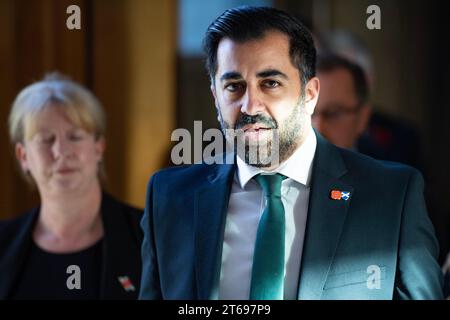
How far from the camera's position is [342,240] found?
1.62 metres

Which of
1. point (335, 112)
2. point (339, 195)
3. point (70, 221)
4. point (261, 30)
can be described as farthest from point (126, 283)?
point (335, 112)

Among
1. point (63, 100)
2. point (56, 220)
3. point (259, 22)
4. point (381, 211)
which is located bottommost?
point (56, 220)

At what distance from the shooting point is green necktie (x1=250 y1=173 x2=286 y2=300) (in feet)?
5.24

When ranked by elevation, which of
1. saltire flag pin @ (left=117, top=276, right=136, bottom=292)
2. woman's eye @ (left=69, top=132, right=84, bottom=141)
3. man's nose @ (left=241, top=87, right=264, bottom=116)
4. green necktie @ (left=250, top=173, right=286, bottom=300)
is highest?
man's nose @ (left=241, top=87, right=264, bottom=116)

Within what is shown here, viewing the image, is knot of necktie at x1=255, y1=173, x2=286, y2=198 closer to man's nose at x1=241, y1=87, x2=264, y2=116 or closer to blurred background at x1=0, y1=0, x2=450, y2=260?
man's nose at x1=241, y1=87, x2=264, y2=116

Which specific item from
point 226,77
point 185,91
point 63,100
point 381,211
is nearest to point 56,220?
point 63,100

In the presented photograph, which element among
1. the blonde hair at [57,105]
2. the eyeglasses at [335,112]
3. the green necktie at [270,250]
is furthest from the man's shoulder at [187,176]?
the eyeglasses at [335,112]

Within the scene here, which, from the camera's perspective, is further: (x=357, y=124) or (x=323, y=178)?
(x=357, y=124)

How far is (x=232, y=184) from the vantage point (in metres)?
1.73

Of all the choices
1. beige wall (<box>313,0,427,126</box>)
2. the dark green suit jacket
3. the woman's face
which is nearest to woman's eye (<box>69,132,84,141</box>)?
the woman's face

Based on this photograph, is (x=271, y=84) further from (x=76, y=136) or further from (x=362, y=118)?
(x=362, y=118)

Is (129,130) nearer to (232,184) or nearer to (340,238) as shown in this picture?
(232,184)

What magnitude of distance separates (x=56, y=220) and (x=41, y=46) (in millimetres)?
956

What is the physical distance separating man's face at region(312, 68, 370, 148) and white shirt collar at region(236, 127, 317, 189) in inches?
32.9
